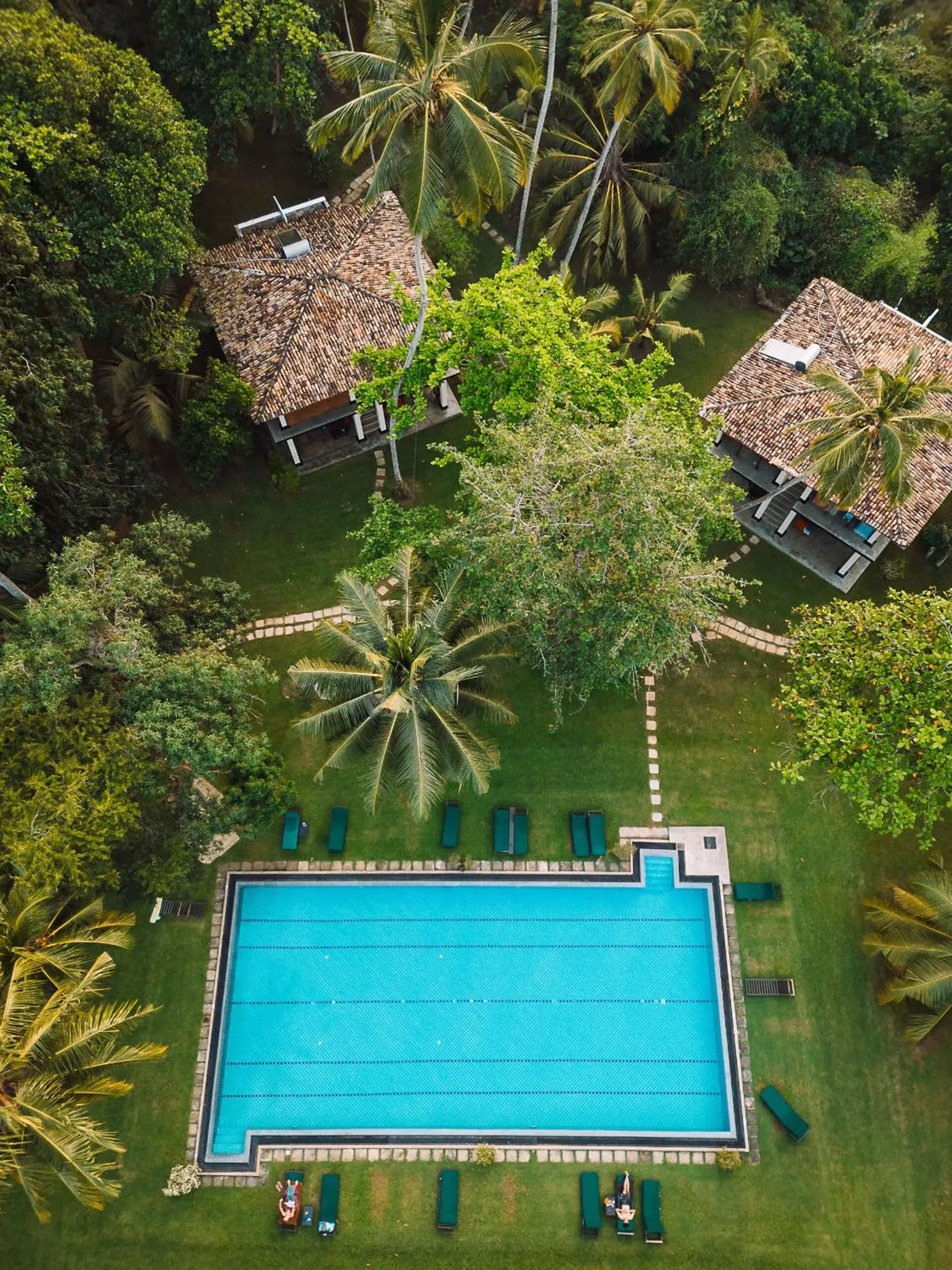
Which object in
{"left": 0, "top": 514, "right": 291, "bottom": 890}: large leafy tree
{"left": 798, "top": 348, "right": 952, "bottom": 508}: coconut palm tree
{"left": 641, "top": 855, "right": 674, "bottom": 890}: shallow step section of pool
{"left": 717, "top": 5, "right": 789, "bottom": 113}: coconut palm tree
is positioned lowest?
{"left": 641, "top": 855, "right": 674, "bottom": 890}: shallow step section of pool

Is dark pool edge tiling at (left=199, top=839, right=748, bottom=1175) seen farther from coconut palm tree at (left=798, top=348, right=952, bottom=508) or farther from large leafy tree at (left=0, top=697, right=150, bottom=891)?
coconut palm tree at (left=798, top=348, right=952, bottom=508)

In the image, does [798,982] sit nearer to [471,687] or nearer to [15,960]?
[471,687]

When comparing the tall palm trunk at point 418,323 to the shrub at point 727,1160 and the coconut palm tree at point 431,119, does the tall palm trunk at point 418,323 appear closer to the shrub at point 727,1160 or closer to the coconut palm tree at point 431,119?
the coconut palm tree at point 431,119

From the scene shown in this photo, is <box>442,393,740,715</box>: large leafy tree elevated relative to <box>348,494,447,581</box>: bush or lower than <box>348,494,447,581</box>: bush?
lower

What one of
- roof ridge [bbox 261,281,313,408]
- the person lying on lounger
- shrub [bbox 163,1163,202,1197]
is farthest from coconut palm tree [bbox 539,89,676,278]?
shrub [bbox 163,1163,202,1197]

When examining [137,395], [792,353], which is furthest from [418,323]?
[792,353]

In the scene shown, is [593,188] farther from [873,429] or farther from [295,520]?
[295,520]

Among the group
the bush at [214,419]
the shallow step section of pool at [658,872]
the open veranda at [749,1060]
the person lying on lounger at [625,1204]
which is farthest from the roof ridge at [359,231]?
the person lying on lounger at [625,1204]
